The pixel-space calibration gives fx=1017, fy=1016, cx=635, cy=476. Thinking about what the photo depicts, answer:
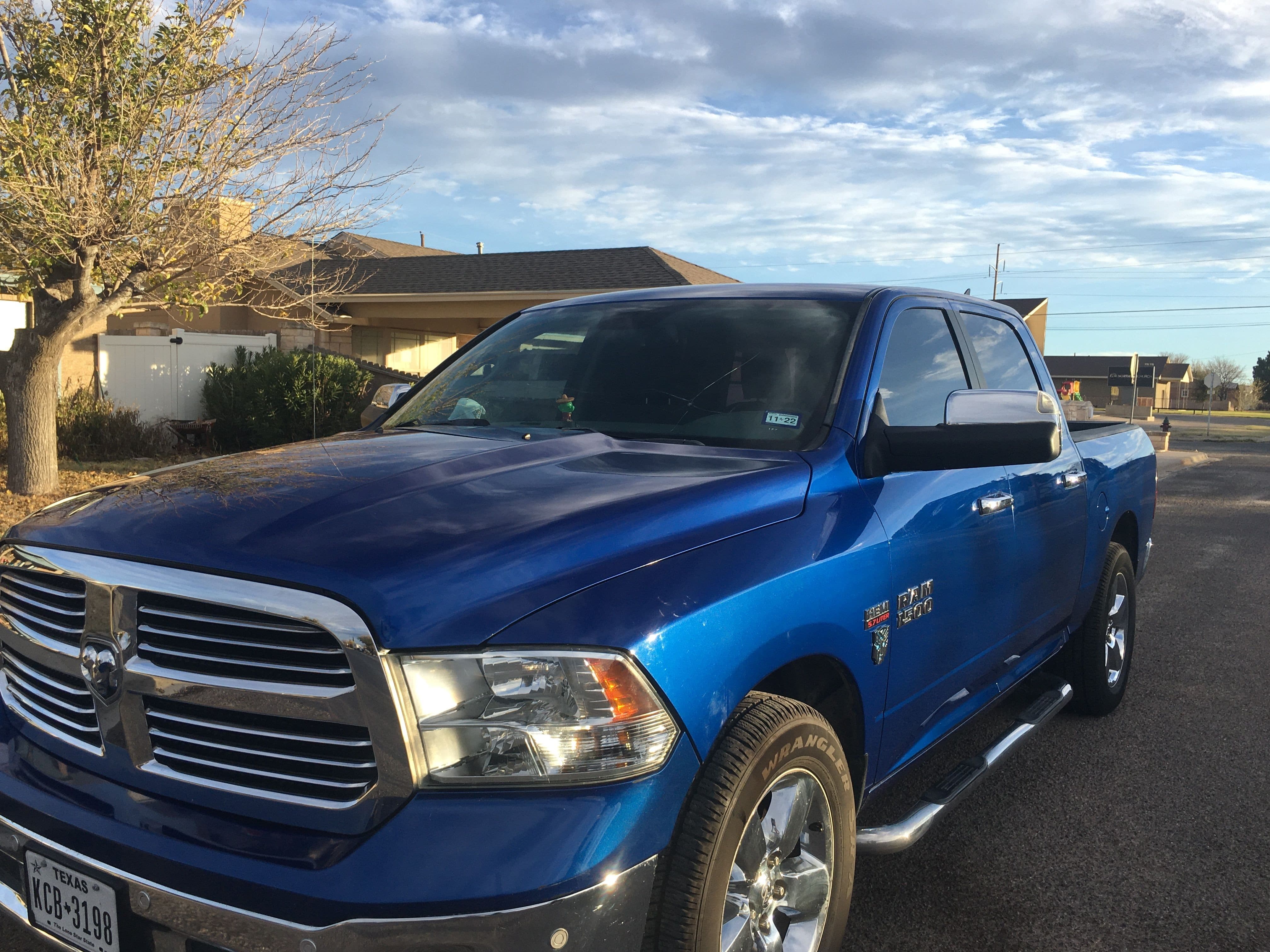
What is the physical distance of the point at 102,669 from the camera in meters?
2.09

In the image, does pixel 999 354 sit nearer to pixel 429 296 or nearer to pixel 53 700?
pixel 53 700

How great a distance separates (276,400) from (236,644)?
52.5 feet

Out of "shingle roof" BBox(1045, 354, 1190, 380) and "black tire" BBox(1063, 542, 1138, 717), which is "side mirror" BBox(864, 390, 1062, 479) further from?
"shingle roof" BBox(1045, 354, 1190, 380)

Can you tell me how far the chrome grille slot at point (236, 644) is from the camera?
1.86m

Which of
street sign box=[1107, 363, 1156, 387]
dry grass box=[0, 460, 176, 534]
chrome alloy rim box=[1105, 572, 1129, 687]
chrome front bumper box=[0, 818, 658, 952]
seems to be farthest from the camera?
street sign box=[1107, 363, 1156, 387]

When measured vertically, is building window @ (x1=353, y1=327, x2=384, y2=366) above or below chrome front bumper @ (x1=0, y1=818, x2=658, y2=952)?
above

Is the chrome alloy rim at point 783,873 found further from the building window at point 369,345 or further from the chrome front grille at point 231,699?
the building window at point 369,345

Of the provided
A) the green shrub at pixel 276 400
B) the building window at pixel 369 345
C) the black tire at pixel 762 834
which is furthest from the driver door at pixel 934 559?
the building window at pixel 369 345

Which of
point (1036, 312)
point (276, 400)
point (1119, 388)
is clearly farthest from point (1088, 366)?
point (276, 400)

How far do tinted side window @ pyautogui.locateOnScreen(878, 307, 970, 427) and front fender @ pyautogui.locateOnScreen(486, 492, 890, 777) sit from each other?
2.20ft

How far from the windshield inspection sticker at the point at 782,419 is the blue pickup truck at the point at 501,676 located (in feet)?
0.03

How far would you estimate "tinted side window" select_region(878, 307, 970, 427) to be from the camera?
3.33m

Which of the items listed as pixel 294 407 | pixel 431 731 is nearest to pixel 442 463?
pixel 431 731

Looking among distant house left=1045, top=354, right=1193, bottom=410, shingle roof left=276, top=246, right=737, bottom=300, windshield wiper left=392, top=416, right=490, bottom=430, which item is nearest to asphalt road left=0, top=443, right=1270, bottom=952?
windshield wiper left=392, top=416, right=490, bottom=430
